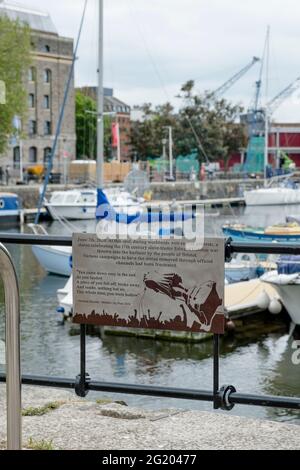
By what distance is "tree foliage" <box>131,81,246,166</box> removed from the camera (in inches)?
4040

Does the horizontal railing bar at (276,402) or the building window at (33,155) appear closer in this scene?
the horizontal railing bar at (276,402)

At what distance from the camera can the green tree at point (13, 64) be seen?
165 ft

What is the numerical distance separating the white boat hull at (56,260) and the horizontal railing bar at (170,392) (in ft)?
87.3

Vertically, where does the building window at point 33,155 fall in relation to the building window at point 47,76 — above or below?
below

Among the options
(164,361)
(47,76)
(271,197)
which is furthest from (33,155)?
(164,361)

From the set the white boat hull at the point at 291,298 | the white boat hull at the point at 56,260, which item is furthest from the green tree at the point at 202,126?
the white boat hull at the point at 291,298

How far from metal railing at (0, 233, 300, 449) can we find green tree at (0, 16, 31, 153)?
46.1 meters

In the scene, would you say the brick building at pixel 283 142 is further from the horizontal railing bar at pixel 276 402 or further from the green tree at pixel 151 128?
the horizontal railing bar at pixel 276 402

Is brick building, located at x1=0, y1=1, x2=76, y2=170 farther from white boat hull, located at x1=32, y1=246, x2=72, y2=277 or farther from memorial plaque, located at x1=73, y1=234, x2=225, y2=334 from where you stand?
memorial plaque, located at x1=73, y1=234, x2=225, y2=334

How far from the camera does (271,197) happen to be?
Result: 78.5 meters

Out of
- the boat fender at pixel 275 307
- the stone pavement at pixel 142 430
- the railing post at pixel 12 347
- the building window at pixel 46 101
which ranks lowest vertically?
the boat fender at pixel 275 307

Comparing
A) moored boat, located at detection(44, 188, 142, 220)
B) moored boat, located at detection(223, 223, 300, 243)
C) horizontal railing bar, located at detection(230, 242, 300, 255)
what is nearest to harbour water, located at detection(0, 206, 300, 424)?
moored boat, located at detection(223, 223, 300, 243)

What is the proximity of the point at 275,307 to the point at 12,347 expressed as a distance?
64.3ft
